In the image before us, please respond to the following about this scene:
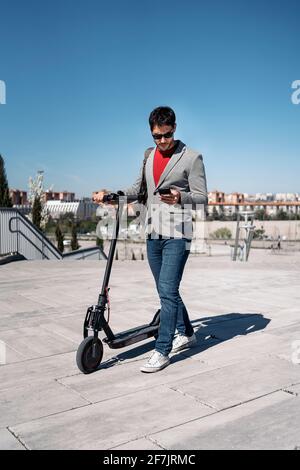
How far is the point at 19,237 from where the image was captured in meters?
11.9

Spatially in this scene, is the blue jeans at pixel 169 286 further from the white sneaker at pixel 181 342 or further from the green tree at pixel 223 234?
the green tree at pixel 223 234

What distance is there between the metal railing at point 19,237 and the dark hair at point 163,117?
8.86 m

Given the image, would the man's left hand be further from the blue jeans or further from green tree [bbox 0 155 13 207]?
green tree [bbox 0 155 13 207]

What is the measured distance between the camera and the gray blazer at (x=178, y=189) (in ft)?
10.6

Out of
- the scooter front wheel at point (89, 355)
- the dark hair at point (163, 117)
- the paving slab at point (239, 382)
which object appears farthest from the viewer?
the dark hair at point (163, 117)

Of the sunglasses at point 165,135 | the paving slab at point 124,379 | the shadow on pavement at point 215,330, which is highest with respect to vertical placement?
the sunglasses at point 165,135

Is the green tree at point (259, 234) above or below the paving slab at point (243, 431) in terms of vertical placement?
below

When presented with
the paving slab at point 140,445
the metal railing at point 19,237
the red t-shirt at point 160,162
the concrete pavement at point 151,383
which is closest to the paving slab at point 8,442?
the concrete pavement at point 151,383

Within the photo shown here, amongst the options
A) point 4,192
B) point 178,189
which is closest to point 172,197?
point 178,189

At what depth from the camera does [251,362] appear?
138 inches

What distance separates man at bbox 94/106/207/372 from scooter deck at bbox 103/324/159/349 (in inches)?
9.0

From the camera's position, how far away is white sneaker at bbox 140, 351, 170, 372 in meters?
3.22

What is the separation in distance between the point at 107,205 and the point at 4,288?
413cm
